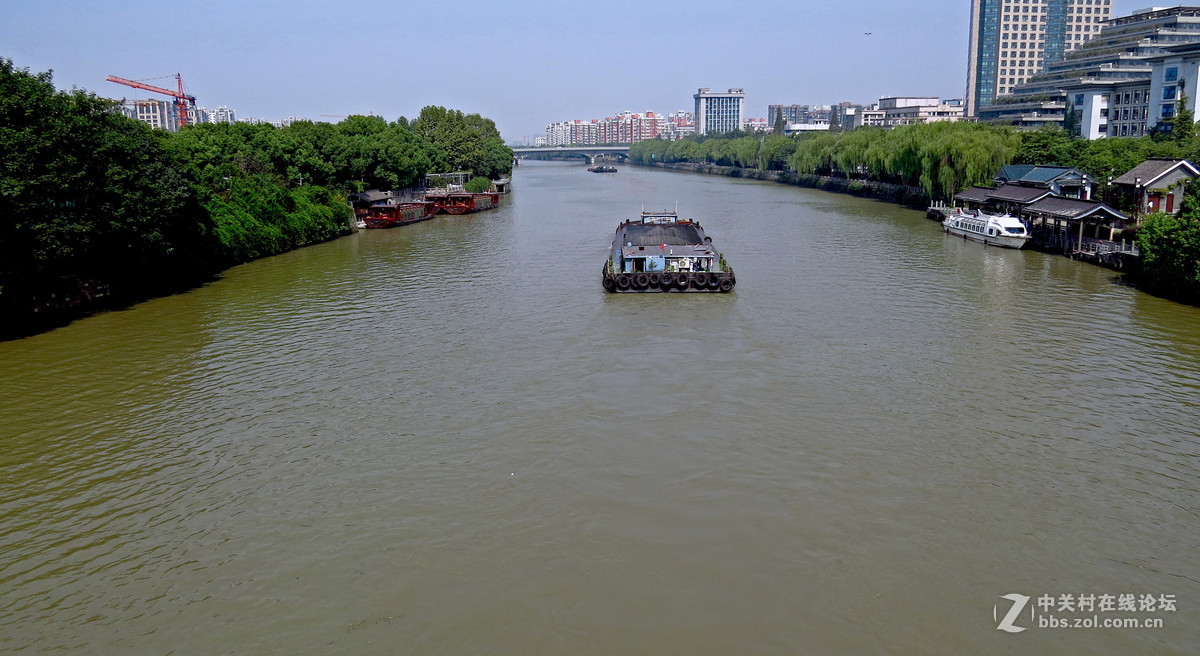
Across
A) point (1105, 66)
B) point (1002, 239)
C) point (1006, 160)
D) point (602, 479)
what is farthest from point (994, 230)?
point (1105, 66)

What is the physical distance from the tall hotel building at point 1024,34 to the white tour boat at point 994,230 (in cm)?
10028

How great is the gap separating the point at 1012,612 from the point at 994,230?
2842 centimetres

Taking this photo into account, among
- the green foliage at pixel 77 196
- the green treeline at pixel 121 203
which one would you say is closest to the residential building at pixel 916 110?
the green treeline at pixel 121 203

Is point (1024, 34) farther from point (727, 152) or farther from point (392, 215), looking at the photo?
point (392, 215)

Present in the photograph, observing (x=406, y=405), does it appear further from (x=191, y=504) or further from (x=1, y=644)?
(x=1, y=644)

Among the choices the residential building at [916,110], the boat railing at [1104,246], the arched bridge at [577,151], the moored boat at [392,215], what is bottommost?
the boat railing at [1104,246]

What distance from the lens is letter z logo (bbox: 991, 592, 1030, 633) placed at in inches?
319

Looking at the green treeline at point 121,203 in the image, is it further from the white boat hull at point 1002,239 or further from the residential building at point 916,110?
the residential building at point 916,110

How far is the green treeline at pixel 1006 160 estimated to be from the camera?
2223cm

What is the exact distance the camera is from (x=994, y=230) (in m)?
33.4

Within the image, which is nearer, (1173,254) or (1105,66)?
(1173,254)

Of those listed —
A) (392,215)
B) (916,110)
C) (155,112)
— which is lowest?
(392,215)

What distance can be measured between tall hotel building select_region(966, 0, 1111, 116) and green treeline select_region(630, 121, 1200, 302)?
66151 millimetres

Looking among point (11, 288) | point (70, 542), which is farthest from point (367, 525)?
point (11, 288)
